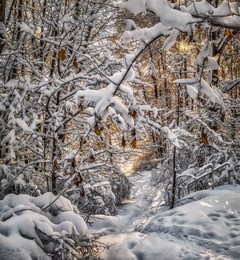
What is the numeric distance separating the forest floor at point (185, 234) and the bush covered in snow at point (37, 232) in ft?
1.46

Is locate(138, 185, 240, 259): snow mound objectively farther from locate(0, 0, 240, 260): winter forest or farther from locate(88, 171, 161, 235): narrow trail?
locate(88, 171, 161, 235): narrow trail

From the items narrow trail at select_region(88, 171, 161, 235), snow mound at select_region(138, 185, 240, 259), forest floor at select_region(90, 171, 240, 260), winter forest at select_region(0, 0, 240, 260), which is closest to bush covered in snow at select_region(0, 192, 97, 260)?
winter forest at select_region(0, 0, 240, 260)

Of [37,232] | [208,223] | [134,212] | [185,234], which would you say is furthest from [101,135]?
[134,212]

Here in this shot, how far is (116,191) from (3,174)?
5.35 meters

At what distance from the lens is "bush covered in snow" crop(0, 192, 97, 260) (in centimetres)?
290

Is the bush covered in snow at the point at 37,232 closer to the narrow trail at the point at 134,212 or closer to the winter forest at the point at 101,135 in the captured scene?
the winter forest at the point at 101,135

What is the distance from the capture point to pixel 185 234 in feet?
13.5

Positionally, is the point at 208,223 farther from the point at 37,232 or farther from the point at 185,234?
the point at 37,232

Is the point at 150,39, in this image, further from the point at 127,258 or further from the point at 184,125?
the point at 184,125

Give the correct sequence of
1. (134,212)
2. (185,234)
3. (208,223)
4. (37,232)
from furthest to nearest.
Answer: (134,212)
(208,223)
(185,234)
(37,232)

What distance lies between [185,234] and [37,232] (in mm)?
2073

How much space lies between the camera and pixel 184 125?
6.80 metres

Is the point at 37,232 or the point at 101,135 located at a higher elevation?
the point at 101,135

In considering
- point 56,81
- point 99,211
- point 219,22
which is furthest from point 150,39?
point 99,211
